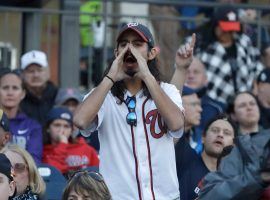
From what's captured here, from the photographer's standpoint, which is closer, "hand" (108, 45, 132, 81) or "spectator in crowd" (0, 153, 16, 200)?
"spectator in crowd" (0, 153, 16, 200)

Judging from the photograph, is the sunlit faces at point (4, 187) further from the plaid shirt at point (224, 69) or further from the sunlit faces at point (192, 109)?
the plaid shirt at point (224, 69)

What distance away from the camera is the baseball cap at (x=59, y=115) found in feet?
35.0

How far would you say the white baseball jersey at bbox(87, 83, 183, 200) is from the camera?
7.25 m

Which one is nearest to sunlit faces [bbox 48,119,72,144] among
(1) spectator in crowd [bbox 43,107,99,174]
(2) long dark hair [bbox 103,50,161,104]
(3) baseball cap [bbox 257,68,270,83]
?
(1) spectator in crowd [bbox 43,107,99,174]

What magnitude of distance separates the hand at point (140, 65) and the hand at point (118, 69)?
0.06 meters

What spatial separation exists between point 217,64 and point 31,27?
2289mm

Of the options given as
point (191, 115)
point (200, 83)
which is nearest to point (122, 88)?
point (191, 115)

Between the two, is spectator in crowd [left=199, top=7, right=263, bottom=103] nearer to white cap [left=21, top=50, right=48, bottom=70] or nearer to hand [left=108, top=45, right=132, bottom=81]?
white cap [left=21, top=50, right=48, bottom=70]

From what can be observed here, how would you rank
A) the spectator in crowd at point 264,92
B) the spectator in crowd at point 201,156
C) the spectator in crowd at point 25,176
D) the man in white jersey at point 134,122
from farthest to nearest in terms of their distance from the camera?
the spectator in crowd at point 264,92, the spectator in crowd at point 201,156, the spectator in crowd at point 25,176, the man in white jersey at point 134,122

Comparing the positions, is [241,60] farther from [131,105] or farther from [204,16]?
[131,105]

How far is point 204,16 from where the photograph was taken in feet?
43.7

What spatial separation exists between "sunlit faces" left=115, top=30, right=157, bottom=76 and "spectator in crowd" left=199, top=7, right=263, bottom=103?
5.11m

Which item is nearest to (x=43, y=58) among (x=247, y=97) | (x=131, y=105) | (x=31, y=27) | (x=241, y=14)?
(x=31, y=27)

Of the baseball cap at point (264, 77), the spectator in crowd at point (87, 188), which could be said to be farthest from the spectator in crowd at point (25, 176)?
the baseball cap at point (264, 77)
